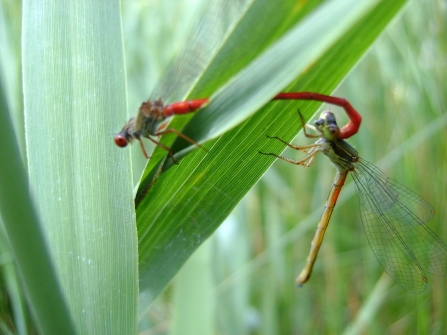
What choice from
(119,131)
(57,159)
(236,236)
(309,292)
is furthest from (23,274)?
(309,292)

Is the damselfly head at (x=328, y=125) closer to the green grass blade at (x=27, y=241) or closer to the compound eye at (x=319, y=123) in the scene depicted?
the compound eye at (x=319, y=123)

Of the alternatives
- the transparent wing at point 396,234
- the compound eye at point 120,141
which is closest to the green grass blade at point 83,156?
the compound eye at point 120,141

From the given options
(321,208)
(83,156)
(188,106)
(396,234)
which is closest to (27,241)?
(83,156)

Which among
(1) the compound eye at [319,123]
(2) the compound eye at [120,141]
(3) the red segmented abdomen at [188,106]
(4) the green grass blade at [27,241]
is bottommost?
(4) the green grass blade at [27,241]

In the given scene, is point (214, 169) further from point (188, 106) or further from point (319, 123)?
point (319, 123)

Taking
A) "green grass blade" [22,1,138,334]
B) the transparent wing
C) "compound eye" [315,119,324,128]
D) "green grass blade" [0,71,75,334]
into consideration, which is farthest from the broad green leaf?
the transparent wing

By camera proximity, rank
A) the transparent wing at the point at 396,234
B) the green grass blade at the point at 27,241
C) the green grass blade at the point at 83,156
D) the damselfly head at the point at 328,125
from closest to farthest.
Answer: the green grass blade at the point at 27,241 < the green grass blade at the point at 83,156 < the damselfly head at the point at 328,125 < the transparent wing at the point at 396,234

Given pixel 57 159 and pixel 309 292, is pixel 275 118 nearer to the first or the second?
pixel 57 159
